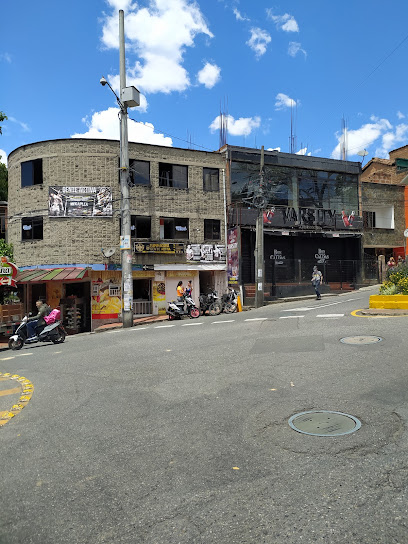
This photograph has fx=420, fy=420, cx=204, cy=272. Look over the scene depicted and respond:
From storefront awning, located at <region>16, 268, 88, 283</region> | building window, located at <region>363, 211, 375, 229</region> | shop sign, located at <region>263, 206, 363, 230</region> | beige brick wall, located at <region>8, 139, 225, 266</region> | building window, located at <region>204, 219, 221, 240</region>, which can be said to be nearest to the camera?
storefront awning, located at <region>16, 268, 88, 283</region>

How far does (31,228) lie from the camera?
23984mm

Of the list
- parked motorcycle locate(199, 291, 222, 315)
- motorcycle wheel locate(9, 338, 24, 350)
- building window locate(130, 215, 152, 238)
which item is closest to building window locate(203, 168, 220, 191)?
building window locate(130, 215, 152, 238)

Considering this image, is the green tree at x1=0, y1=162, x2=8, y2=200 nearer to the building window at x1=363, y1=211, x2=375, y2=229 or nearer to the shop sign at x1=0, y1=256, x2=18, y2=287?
the shop sign at x1=0, y1=256, x2=18, y2=287

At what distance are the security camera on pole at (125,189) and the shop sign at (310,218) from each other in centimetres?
1122

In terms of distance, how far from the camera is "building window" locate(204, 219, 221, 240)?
26219 millimetres

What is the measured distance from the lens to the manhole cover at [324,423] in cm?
466

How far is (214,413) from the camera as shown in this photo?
18.2 feet

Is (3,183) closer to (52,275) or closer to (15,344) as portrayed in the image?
(52,275)

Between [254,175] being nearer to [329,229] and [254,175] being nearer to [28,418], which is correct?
[329,229]

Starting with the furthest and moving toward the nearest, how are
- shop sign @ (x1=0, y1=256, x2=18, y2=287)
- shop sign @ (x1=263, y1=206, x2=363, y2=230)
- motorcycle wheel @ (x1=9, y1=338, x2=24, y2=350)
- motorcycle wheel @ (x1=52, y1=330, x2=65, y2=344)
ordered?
shop sign @ (x1=263, y1=206, x2=363, y2=230), shop sign @ (x1=0, y1=256, x2=18, y2=287), motorcycle wheel @ (x1=52, y1=330, x2=65, y2=344), motorcycle wheel @ (x1=9, y1=338, x2=24, y2=350)

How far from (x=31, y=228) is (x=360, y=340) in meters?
20.1

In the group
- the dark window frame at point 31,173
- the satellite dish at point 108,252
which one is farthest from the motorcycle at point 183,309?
the dark window frame at point 31,173

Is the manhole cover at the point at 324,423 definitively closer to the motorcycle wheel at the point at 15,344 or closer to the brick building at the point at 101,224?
the motorcycle wheel at the point at 15,344

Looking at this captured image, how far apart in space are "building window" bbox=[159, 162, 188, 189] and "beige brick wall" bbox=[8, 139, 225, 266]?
11.9 inches
